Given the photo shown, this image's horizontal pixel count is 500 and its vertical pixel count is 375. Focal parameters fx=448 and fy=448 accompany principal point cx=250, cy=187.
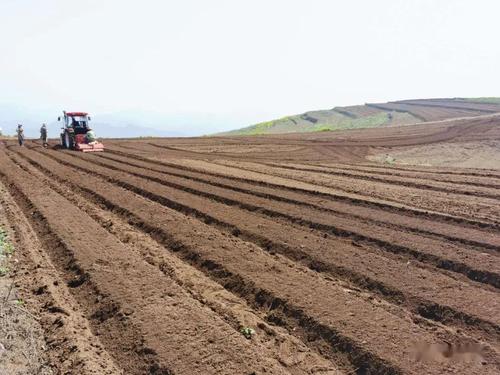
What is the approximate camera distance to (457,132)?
1126 inches

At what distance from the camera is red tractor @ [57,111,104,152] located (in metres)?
22.2

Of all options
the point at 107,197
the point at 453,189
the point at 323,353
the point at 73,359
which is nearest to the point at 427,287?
the point at 323,353

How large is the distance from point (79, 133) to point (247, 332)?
20434 millimetres

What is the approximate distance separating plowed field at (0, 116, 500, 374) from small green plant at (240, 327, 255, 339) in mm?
30

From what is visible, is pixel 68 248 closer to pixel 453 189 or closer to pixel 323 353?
pixel 323 353

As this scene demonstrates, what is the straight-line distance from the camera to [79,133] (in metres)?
22.8

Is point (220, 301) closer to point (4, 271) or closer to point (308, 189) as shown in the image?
point (4, 271)

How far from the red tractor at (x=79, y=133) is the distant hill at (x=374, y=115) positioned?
23.2 meters

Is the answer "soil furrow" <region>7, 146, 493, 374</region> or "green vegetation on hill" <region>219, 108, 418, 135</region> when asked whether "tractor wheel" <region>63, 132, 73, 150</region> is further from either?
"green vegetation on hill" <region>219, 108, 418, 135</region>

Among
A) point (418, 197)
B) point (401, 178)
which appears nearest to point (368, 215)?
point (418, 197)

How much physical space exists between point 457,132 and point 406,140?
14.7 feet

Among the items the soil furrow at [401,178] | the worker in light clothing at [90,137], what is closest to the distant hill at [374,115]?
the worker in light clothing at [90,137]

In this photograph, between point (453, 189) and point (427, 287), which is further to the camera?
point (453, 189)

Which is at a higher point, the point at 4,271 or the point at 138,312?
the point at 4,271
